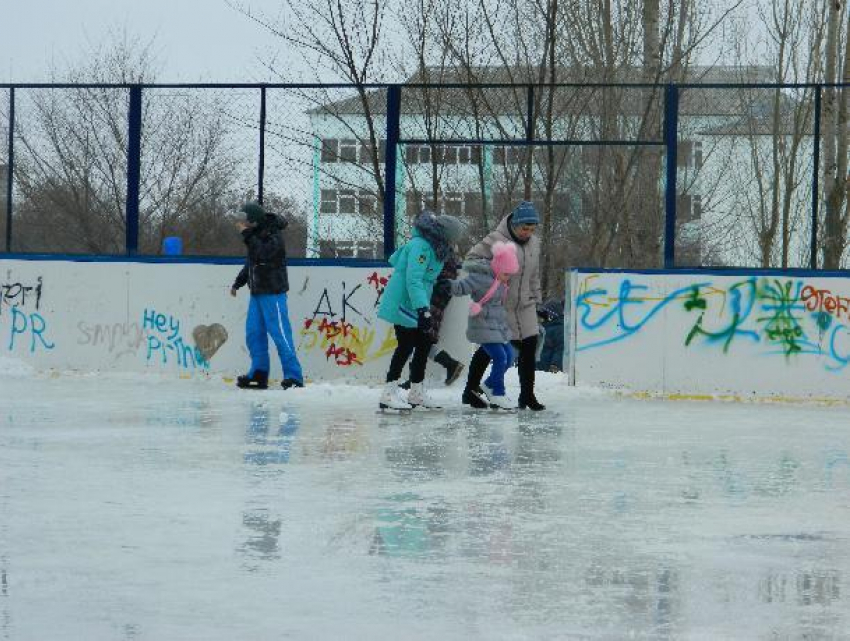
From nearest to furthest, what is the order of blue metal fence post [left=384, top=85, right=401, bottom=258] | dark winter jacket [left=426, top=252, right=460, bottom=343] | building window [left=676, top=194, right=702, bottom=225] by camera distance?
dark winter jacket [left=426, top=252, right=460, bottom=343], blue metal fence post [left=384, top=85, right=401, bottom=258], building window [left=676, top=194, right=702, bottom=225]

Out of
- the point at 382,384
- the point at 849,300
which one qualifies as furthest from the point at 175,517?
the point at 849,300

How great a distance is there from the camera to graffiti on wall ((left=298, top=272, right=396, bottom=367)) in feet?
47.2

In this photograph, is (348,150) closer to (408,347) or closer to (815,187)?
(408,347)

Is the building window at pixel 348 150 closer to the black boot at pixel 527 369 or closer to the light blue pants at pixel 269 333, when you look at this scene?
the light blue pants at pixel 269 333

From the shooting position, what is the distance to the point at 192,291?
1476 cm

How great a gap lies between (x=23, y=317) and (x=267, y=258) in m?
2.68

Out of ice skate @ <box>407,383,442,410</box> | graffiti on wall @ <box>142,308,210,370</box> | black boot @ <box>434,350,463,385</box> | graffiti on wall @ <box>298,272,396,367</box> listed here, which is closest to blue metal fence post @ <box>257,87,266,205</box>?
graffiti on wall @ <box>298,272,396,367</box>

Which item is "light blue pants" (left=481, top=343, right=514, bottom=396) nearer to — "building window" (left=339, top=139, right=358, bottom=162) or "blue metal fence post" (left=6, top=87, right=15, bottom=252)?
"building window" (left=339, top=139, right=358, bottom=162)

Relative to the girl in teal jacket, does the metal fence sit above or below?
above

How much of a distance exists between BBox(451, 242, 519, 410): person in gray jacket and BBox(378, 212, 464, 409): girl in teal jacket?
0.28 m

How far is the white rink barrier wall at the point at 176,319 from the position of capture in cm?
1441

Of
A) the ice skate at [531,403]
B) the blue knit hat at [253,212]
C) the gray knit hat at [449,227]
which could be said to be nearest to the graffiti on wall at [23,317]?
the blue knit hat at [253,212]

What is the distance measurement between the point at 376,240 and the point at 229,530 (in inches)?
322

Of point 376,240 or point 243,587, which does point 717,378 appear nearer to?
point 376,240
